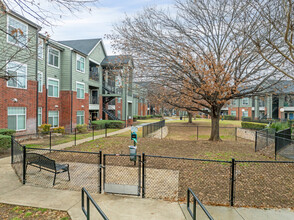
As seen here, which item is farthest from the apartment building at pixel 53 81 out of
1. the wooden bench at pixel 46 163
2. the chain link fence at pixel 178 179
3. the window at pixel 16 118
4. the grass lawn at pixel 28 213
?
the grass lawn at pixel 28 213

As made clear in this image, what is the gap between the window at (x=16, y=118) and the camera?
14680 millimetres

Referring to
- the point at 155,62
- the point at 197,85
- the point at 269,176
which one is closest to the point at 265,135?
the point at 197,85

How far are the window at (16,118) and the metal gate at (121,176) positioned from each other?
917 cm

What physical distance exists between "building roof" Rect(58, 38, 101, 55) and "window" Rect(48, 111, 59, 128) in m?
8.26

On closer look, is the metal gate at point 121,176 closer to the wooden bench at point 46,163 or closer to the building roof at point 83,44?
the wooden bench at point 46,163

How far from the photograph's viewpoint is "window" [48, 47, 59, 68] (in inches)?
776

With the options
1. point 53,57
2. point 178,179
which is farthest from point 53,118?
point 178,179

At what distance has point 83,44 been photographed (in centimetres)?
2662

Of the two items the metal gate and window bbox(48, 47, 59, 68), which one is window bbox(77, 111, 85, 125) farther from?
the metal gate

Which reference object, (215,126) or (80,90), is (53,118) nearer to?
(80,90)

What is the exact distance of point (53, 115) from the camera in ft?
67.5

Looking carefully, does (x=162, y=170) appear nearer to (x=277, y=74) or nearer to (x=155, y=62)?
(x=155, y=62)

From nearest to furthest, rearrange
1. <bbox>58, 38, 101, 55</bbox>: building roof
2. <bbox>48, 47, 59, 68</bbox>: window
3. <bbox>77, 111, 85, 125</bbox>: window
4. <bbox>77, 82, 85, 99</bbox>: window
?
<bbox>48, 47, 59, 68</bbox>: window, <bbox>77, 82, 85, 99</bbox>: window, <bbox>77, 111, 85, 125</bbox>: window, <bbox>58, 38, 101, 55</bbox>: building roof

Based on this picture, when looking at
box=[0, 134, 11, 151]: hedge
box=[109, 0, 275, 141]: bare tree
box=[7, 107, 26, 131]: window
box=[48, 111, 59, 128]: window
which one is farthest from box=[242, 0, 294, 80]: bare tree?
box=[48, 111, 59, 128]: window
